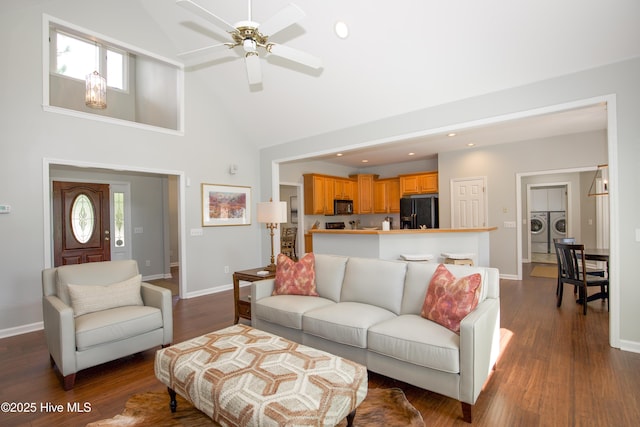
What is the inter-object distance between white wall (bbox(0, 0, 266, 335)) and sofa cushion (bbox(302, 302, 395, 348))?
10.8ft

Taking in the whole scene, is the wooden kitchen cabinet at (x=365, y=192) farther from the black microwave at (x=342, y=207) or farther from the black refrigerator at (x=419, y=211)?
the black refrigerator at (x=419, y=211)

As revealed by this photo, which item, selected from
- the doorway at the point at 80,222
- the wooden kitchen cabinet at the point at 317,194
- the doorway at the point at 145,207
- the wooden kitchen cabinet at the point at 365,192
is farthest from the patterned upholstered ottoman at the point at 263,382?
the wooden kitchen cabinet at the point at 365,192

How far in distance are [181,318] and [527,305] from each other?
4.66 meters

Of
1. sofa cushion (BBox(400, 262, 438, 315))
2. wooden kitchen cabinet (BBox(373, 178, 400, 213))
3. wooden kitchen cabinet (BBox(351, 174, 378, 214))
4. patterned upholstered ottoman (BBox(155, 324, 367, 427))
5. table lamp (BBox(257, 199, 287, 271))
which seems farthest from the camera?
wooden kitchen cabinet (BBox(351, 174, 378, 214))

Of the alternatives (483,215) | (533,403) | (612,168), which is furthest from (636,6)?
(483,215)

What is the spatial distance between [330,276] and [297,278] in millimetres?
343

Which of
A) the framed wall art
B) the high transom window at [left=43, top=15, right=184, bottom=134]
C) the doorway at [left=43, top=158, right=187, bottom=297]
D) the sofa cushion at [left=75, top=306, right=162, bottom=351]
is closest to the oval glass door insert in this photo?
the doorway at [left=43, top=158, right=187, bottom=297]

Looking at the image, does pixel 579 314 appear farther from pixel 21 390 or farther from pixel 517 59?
pixel 21 390

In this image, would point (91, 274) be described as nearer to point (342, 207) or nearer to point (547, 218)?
point (342, 207)

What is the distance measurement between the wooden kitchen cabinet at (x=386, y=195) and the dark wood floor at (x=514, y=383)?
15.8 ft

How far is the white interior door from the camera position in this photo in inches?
262

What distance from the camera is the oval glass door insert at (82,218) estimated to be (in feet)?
19.3

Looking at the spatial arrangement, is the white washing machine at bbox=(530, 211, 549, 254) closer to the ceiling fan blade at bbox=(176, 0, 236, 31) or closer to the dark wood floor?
the dark wood floor

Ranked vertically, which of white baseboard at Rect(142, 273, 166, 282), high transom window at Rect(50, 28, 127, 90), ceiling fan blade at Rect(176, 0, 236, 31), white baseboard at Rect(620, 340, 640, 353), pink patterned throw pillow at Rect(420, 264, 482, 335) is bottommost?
white baseboard at Rect(142, 273, 166, 282)
